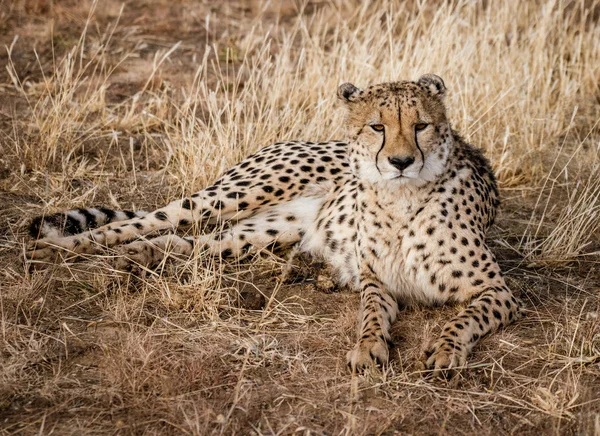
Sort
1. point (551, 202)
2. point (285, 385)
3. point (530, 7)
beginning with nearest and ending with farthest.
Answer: point (285, 385) < point (551, 202) < point (530, 7)

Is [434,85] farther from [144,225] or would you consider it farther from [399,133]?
[144,225]

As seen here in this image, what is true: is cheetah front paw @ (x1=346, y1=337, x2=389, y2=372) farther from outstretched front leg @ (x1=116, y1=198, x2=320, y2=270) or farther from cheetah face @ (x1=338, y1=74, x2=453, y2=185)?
outstretched front leg @ (x1=116, y1=198, x2=320, y2=270)

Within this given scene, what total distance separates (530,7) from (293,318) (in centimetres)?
438

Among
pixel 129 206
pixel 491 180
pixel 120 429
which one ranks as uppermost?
pixel 491 180

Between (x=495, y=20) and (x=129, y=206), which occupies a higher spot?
(x=495, y=20)

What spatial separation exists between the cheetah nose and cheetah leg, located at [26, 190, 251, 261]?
926 mm

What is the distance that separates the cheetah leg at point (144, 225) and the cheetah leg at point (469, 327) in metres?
1.15

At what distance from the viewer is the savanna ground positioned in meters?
2.58

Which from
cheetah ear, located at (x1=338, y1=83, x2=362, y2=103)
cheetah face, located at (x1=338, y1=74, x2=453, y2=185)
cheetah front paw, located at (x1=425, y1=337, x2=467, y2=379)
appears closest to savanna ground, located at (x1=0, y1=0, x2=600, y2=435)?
cheetah front paw, located at (x1=425, y1=337, x2=467, y2=379)

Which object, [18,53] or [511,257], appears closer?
[511,257]

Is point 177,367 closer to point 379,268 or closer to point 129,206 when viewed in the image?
point 379,268

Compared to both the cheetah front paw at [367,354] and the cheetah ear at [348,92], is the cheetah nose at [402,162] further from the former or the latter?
the cheetah front paw at [367,354]

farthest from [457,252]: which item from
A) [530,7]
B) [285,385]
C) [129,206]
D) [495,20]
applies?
[530,7]

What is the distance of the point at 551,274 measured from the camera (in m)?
3.82
